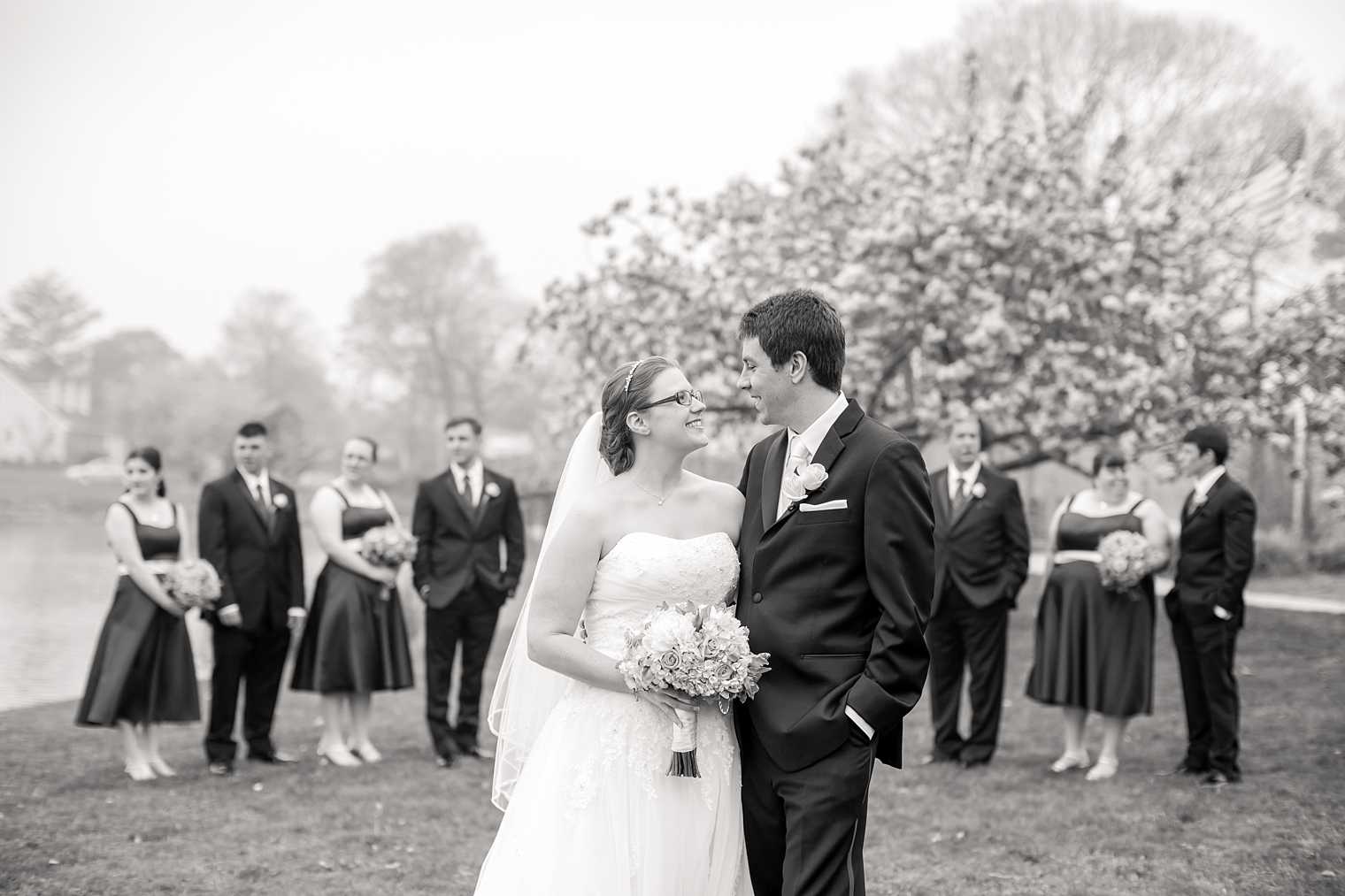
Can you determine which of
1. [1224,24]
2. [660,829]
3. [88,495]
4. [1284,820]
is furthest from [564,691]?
[88,495]

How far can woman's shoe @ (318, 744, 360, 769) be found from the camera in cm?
884

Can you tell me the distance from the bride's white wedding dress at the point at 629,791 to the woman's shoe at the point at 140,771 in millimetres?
5296

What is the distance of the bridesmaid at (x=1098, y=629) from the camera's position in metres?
8.16

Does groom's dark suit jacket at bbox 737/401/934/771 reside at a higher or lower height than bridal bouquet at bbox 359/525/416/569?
higher

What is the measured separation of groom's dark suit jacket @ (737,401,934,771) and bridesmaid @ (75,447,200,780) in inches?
233

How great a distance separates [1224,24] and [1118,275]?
49.4 feet

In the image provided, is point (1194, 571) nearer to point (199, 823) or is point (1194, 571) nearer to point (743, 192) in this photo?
point (199, 823)

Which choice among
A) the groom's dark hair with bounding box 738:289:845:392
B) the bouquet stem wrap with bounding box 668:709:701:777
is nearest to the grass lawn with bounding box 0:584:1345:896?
the bouquet stem wrap with bounding box 668:709:701:777

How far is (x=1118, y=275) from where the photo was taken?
13.0m

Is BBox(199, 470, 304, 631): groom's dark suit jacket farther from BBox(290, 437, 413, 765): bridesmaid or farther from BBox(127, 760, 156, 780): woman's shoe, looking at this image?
BBox(127, 760, 156, 780): woman's shoe

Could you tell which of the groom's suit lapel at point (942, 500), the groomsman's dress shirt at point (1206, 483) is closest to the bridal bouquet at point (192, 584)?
the groom's suit lapel at point (942, 500)

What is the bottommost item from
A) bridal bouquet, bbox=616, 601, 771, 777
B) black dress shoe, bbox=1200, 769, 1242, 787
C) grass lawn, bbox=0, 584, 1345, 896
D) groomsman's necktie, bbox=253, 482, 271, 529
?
grass lawn, bbox=0, 584, 1345, 896

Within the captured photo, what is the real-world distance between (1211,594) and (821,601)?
203 inches

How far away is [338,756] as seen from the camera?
8.91 m
